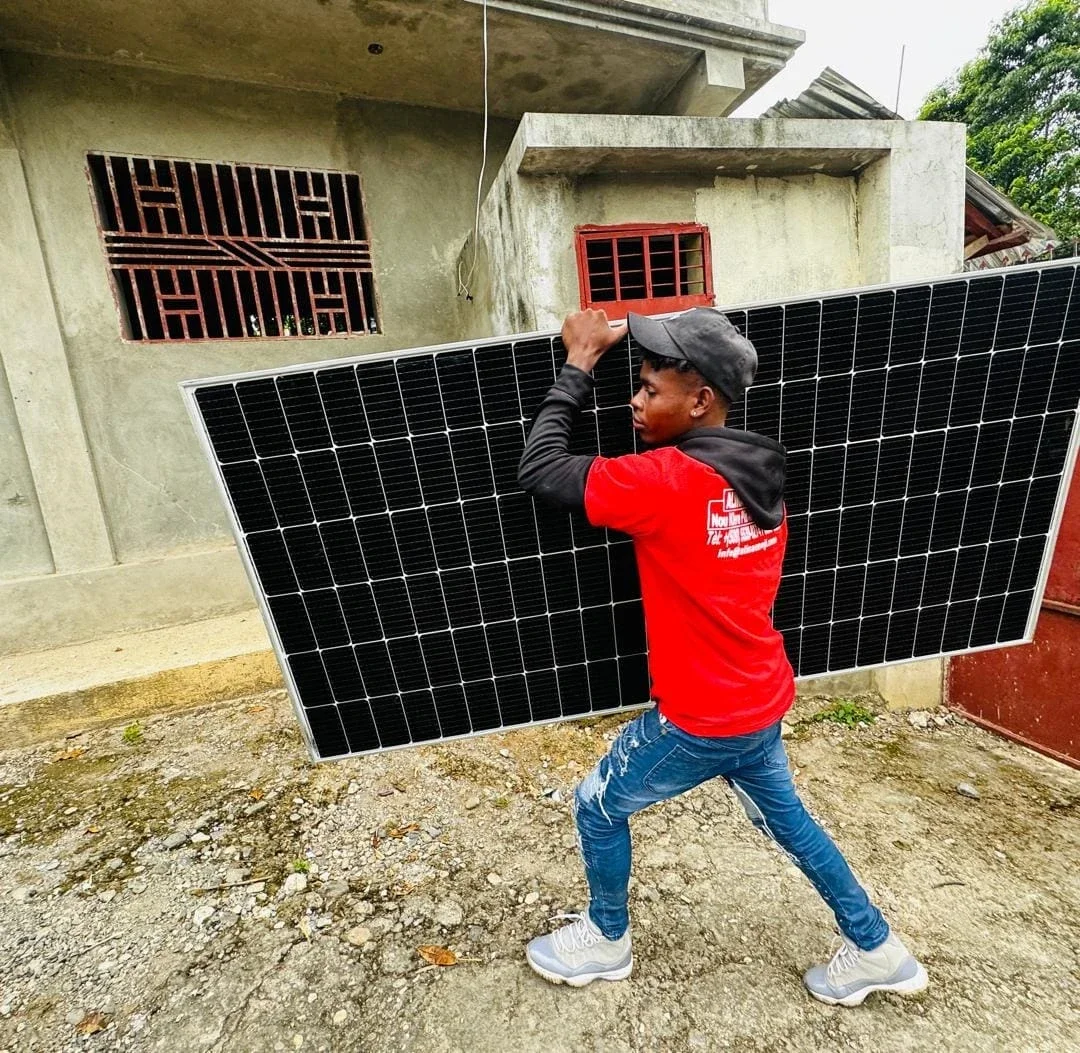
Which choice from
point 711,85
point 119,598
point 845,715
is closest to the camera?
point 845,715

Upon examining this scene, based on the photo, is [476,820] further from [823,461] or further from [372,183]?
[372,183]

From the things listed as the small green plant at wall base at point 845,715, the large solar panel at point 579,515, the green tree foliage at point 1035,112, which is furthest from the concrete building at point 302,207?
the green tree foliage at point 1035,112

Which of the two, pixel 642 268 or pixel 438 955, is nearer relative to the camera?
pixel 438 955

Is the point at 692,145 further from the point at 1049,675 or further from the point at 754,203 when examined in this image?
the point at 1049,675

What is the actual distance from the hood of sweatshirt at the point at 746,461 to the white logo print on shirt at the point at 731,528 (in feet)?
0.07

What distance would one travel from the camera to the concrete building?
4.05 meters

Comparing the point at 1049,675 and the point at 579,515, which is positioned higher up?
the point at 579,515

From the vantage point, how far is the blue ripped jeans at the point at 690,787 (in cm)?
191

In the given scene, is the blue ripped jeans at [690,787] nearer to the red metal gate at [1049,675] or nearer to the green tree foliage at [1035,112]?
the red metal gate at [1049,675]

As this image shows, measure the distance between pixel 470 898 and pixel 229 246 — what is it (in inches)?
211

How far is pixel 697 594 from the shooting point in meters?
1.77

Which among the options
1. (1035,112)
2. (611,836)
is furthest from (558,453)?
(1035,112)

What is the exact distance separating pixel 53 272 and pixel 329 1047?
5683 millimetres

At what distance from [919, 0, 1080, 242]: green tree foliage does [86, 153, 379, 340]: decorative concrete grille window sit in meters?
22.5
